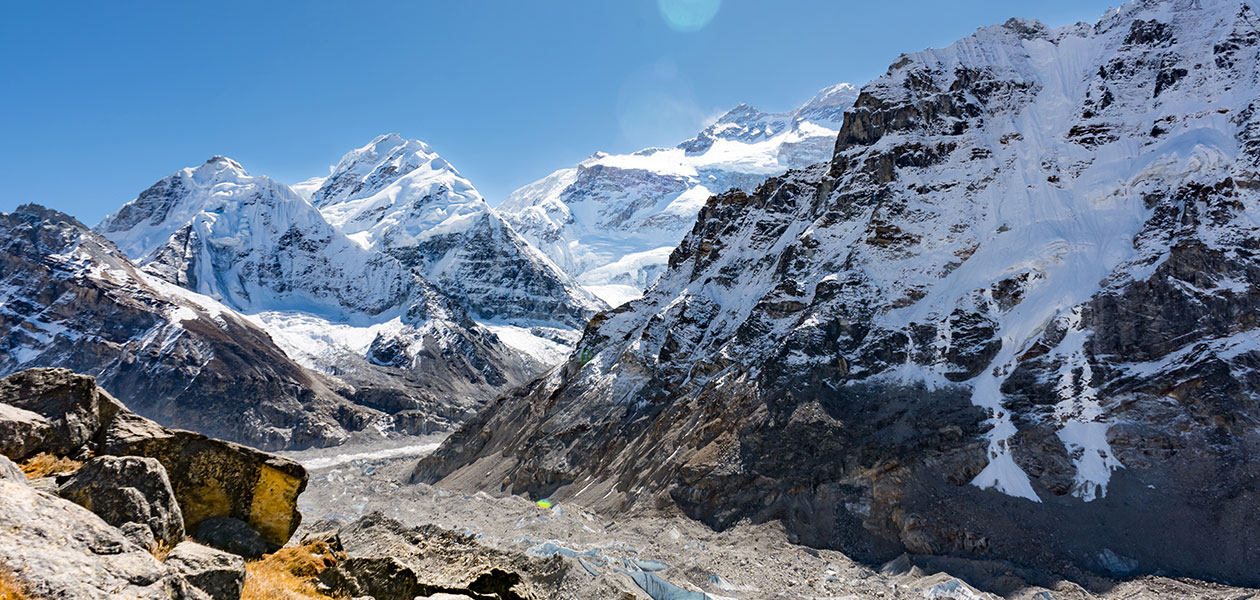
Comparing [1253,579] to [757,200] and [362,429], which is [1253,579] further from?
[362,429]

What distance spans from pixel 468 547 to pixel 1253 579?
157 feet

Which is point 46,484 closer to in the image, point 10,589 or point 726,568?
point 10,589

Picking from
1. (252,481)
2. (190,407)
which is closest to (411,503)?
(252,481)

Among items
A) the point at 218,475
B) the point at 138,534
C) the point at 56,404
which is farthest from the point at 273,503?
the point at 138,534

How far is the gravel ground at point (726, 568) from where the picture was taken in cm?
4066

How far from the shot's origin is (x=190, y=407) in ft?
539

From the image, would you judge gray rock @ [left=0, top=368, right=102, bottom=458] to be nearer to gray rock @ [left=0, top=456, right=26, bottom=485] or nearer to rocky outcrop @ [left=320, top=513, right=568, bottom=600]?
gray rock @ [left=0, top=456, right=26, bottom=485]

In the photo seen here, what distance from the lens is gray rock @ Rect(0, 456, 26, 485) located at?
Result: 9.12 m

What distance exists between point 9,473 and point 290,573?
23.1 ft

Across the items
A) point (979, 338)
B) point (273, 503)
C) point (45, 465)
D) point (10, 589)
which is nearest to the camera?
point (10, 589)

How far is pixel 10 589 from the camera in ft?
22.5

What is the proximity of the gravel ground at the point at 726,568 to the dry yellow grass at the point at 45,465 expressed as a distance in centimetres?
1908

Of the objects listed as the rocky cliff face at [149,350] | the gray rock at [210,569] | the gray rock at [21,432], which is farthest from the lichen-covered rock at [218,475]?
the rocky cliff face at [149,350]

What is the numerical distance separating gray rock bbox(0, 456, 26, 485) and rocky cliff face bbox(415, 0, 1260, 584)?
51600 mm
